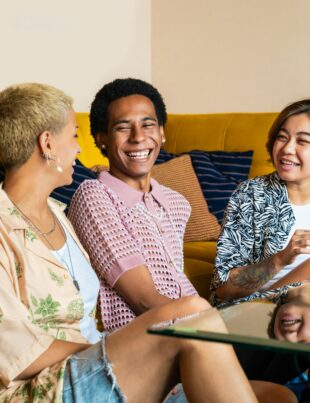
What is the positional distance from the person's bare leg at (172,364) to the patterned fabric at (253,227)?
770 mm

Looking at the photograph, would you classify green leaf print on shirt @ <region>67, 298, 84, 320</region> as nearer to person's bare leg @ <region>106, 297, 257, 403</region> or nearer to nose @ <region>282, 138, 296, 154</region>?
person's bare leg @ <region>106, 297, 257, 403</region>

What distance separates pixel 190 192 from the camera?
3424 mm

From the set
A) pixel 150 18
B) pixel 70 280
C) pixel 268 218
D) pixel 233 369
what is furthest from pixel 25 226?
pixel 150 18

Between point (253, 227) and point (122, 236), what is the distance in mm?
451

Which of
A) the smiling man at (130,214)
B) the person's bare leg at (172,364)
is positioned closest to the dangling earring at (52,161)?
the smiling man at (130,214)

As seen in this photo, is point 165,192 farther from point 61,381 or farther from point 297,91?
point 297,91

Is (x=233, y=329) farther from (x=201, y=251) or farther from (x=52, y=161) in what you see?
(x=201, y=251)

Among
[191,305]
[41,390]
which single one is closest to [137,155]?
[191,305]

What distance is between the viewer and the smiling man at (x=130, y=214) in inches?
82.1

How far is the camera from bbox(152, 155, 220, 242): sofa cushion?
3350mm

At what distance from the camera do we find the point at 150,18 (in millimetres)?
4641

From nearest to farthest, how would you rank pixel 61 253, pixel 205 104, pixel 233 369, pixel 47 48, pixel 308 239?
pixel 233 369 < pixel 61 253 < pixel 308 239 < pixel 47 48 < pixel 205 104

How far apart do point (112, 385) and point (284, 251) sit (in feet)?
2.62

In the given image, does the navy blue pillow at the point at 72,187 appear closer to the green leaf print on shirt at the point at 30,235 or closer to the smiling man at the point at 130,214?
the smiling man at the point at 130,214
